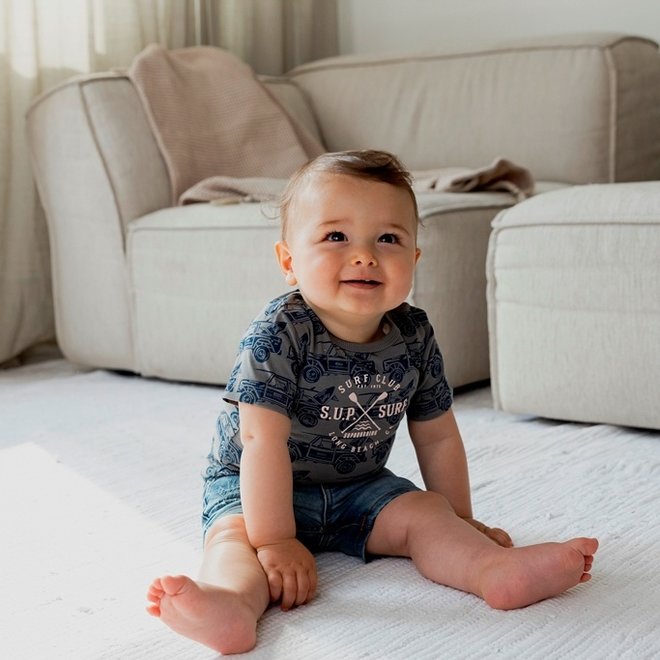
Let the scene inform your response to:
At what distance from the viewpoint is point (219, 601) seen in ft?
3.02

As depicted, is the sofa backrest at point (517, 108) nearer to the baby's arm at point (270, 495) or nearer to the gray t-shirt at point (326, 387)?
the gray t-shirt at point (326, 387)

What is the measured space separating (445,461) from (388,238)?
0.26m

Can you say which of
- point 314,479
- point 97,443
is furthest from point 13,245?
point 314,479

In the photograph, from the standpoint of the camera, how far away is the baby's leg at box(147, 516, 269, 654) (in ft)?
2.90

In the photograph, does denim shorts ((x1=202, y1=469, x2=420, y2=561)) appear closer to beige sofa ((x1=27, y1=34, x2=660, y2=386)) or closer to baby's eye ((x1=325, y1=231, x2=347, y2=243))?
baby's eye ((x1=325, y1=231, x2=347, y2=243))

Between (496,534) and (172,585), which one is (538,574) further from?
(172,585)

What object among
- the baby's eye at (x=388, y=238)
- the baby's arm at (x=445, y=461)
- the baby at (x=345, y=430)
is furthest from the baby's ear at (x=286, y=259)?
the baby's arm at (x=445, y=461)

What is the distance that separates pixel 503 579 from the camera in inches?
39.2

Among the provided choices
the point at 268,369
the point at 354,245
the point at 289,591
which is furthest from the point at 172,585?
the point at 354,245

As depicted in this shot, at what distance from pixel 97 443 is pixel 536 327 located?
714 millimetres

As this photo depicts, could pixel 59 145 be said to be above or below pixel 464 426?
above

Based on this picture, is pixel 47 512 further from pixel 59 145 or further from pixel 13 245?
pixel 13 245

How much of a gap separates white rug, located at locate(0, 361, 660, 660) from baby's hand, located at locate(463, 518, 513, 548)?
6 centimetres

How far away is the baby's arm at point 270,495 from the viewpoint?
3.44 feet
